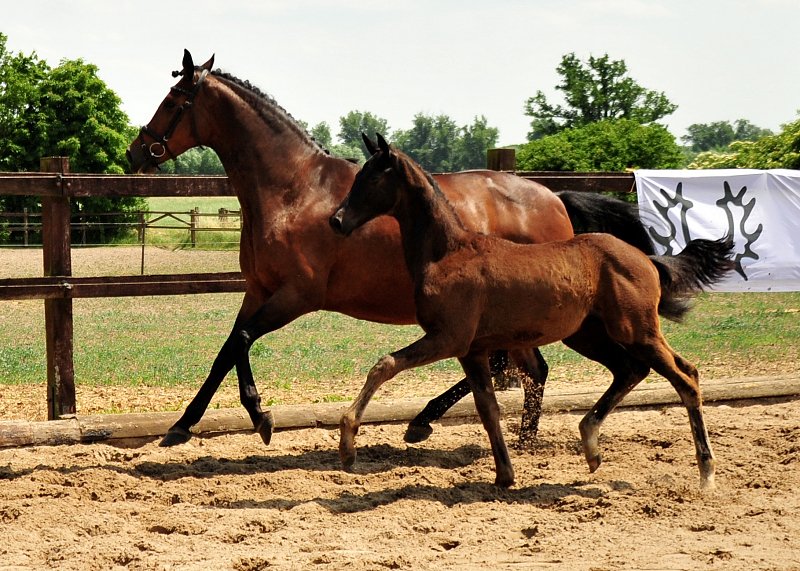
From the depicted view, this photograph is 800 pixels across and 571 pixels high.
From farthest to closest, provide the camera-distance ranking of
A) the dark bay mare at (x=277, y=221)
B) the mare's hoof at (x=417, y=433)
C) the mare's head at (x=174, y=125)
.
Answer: the mare's hoof at (x=417, y=433) → the mare's head at (x=174, y=125) → the dark bay mare at (x=277, y=221)

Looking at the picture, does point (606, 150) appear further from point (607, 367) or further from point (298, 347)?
point (607, 367)

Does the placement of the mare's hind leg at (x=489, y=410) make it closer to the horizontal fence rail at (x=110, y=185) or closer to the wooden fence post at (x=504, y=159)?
the horizontal fence rail at (x=110, y=185)

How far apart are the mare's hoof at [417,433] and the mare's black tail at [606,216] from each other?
6.09 ft

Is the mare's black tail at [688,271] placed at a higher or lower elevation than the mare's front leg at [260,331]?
higher

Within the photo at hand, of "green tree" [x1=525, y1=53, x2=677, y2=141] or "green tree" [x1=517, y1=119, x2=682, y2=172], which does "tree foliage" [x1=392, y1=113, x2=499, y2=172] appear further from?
"green tree" [x1=517, y1=119, x2=682, y2=172]

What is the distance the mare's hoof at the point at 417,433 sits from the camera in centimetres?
558

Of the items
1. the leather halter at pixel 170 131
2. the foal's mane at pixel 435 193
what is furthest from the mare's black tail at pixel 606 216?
the leather halter at pixel 170 131

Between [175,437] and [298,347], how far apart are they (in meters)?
5.19

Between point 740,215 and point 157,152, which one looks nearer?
point 157,152

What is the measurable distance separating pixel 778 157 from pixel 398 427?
1481cm

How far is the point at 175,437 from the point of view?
5.26 metres

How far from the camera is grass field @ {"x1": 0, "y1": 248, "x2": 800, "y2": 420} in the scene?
793 cm

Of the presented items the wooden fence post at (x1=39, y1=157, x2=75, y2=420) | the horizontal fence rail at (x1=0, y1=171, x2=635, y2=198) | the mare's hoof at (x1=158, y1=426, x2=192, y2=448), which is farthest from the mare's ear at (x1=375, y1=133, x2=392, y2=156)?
the wooden fence post at (x1=39, y1=157, x2=75, y2=420)

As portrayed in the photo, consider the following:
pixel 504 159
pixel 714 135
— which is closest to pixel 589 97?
pixel 504 159
